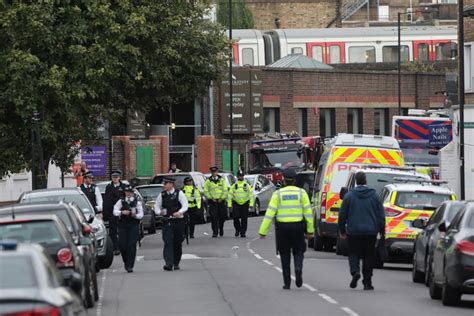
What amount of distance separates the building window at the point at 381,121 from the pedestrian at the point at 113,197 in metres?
46.1

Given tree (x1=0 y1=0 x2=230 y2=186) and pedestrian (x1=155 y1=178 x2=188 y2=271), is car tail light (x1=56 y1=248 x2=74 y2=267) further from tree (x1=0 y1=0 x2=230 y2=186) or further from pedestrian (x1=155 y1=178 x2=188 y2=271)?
tree (x1=0 y1=0 x2=230 y2=186)

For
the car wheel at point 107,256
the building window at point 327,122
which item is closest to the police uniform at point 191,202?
the car wheel at point 107,256

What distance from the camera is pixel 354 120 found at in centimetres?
7700

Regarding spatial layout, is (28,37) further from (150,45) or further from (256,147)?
(256,147)

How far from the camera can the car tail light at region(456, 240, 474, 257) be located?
18.6 m

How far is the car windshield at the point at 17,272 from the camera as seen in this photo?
1112cm

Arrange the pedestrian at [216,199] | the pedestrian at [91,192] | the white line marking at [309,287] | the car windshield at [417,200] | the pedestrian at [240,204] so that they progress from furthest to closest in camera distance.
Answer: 1. the pedestrian at [240,204]
2. the pedestrian at [216,199]
3. the pedestrian at [91,192]
4. the car windshield at [417,200]
5. the white line marking at [309,287]

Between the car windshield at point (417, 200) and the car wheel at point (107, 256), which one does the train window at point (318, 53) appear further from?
the car wheel at point (107, 256)

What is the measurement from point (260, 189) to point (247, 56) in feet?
88.7

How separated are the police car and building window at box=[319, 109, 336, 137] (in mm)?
47577

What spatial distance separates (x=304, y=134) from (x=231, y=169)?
1162cm

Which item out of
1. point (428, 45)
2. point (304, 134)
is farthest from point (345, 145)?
point (428, 45)

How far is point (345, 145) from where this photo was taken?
3209cm

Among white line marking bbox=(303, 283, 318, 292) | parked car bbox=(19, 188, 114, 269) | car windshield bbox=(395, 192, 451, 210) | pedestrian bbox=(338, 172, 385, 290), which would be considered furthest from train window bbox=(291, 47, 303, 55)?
pedestrian bbox=(338, 172, 385, 290)
